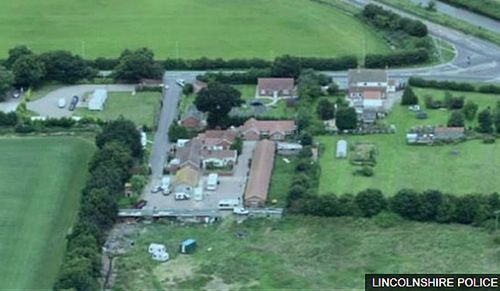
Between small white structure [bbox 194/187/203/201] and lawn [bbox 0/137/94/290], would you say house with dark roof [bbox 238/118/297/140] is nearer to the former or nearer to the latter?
small white structure [bbox 194/187/203/201]

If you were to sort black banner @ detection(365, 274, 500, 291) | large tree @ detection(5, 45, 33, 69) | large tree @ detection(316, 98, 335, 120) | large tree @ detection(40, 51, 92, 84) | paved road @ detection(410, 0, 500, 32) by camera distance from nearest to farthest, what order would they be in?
black banner @ detection(365, 274, 500, 291)
large tree @ detection(316, 98, 335, 120)
large tree @ detection(40, 51, 92, 84)
large tree @ detection(5, 45, 33, 69)
paved road @ detection(410, 0, 500, 32)

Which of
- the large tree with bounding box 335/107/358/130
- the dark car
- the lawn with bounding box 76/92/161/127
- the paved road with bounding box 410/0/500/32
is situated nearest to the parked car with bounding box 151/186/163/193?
the lawn with bounding box 76/92/161/127

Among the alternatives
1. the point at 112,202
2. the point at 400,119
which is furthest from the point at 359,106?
the point at 112,202

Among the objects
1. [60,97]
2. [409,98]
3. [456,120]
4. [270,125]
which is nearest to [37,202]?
[270,125]

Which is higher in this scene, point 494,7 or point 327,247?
point 494,7

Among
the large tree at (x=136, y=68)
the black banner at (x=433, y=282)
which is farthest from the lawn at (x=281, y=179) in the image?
the large tree at (x=136, y=68)

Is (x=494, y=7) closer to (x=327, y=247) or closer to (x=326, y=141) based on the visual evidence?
(x=326, y=141)

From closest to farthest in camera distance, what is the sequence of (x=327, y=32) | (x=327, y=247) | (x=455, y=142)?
(x=327, y=247) < (x=455, y=142) < (x=327, y=32)
